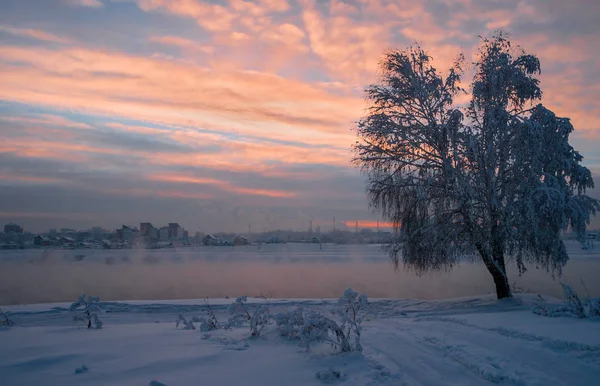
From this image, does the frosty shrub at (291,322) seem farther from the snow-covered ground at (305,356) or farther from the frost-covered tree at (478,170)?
the frost-covered tree at (478,170)

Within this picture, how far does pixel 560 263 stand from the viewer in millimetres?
Answer: 14680

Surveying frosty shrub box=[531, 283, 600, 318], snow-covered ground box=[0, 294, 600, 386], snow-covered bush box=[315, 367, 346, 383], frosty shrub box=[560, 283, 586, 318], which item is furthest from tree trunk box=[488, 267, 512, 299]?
snow-covered bush box=[315, 367, 346, 383]

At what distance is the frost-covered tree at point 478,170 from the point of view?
46.0ft

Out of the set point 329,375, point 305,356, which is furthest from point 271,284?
point 329,375

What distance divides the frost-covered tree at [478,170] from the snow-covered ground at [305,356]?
5.27 m

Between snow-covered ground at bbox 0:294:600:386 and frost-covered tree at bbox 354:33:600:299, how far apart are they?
527cm

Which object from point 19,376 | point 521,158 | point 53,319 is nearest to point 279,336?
point 19,376

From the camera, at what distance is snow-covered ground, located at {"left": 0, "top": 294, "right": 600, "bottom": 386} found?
5.46 m

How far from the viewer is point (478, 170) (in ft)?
48.2

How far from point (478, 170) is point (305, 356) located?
34.1 ft

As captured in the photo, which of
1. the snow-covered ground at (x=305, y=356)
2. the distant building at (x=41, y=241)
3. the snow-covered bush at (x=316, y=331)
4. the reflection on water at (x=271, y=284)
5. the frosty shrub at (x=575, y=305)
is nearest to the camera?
the snow-covered ground at (x=305, y=356)

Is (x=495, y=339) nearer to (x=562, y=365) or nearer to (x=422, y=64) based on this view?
(x=562, y=365)

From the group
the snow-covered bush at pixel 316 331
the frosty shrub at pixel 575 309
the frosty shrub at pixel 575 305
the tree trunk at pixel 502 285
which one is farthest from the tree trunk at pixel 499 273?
the snow-covered bush at pixel 316 331

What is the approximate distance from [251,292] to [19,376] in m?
14.7
